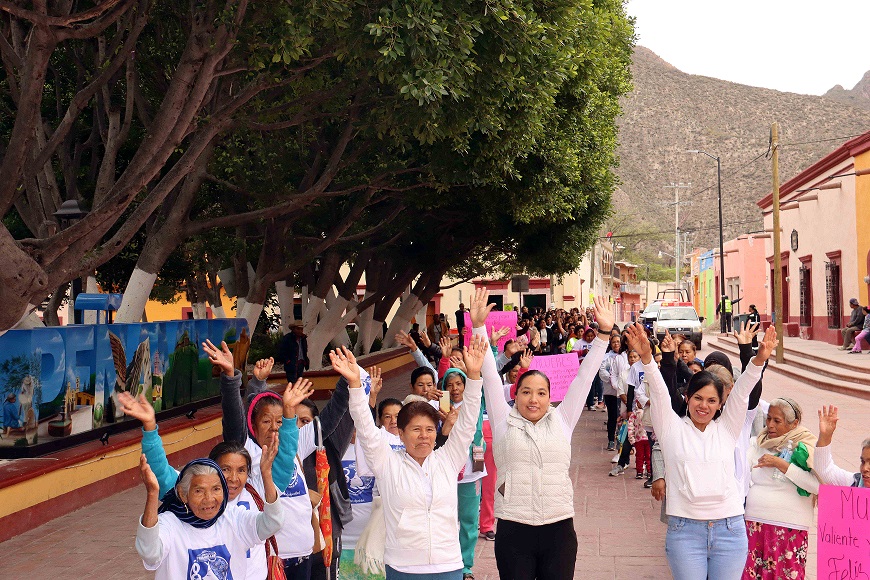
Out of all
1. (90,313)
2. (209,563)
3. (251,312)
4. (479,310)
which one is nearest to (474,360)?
(479,310)

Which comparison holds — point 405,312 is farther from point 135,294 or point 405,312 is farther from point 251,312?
point 135,294

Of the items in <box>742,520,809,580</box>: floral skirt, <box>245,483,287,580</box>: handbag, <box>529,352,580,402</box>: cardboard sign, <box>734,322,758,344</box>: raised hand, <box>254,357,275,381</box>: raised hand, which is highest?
<box>734,322,758,344</box>: raised hand

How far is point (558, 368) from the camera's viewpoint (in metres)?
8.91

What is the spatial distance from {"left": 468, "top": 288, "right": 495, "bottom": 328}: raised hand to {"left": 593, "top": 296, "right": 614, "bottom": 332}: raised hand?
2.05 feet

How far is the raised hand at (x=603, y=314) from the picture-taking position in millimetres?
5500

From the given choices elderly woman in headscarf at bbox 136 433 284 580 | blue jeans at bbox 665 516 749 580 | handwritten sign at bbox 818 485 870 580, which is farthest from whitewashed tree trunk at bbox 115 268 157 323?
handwritten sign at bbox 818 485 870 580

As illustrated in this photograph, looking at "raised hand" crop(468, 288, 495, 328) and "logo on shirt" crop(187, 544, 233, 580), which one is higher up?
"raised hand" crop(468, 288, 495, 328)

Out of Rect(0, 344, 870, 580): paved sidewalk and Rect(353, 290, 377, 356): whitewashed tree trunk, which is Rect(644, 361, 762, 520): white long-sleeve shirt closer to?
Rect(0, 344, 870, 580): paved sidewalk

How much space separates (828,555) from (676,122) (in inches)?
5217

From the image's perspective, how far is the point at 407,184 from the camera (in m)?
19.3

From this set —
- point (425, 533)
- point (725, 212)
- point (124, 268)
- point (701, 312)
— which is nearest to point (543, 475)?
point (425, 533)

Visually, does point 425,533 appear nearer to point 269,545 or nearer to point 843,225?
point 269,545

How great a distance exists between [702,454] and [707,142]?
127 meters

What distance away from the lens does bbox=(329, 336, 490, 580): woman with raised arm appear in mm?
4707
